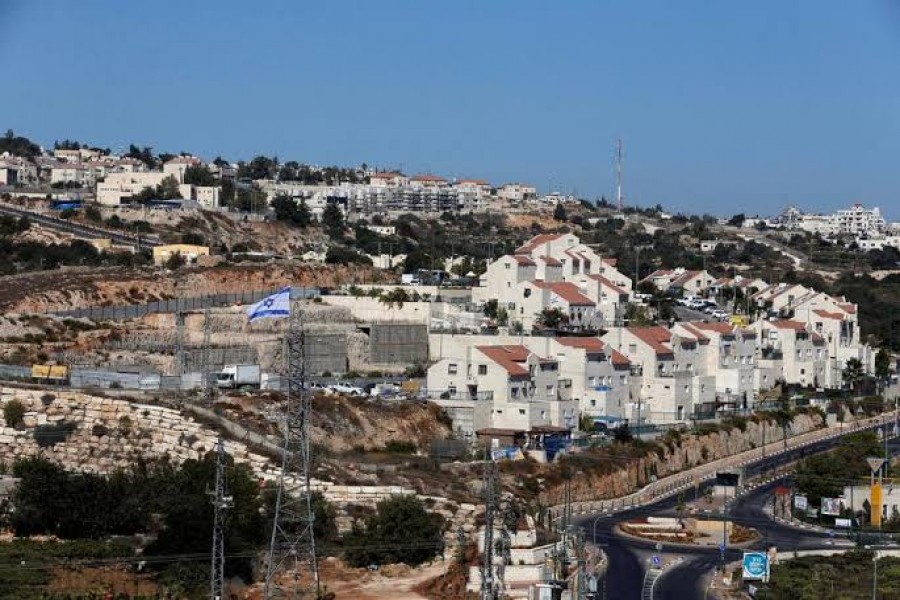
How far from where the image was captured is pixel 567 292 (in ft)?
219

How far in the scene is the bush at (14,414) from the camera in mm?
44219

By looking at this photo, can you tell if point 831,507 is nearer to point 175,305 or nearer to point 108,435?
point 108,435

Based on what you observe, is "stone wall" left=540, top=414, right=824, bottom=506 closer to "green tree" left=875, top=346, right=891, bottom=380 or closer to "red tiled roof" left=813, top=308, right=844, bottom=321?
"green tree" left=875, top=346, right=891, bottom=380

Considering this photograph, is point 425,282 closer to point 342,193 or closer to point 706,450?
point 706,450

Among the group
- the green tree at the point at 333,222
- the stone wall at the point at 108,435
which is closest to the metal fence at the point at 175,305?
the stone wall at the point at 108,435

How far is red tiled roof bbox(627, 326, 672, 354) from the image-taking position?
6020 cm

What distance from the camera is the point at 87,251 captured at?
7800cm

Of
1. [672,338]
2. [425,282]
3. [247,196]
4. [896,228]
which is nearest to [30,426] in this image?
[672,338]

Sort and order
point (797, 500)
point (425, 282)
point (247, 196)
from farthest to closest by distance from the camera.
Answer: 1. point (247, 196)
2. point (425, 282)
3. point (797, 500)

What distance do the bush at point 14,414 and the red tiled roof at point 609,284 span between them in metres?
Answer: 30.2

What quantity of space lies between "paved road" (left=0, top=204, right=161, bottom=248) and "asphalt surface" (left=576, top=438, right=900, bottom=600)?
39.4 m

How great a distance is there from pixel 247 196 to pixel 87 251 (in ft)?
115

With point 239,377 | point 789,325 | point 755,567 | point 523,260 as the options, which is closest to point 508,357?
point 239,377

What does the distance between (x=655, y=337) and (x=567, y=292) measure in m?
6.26
